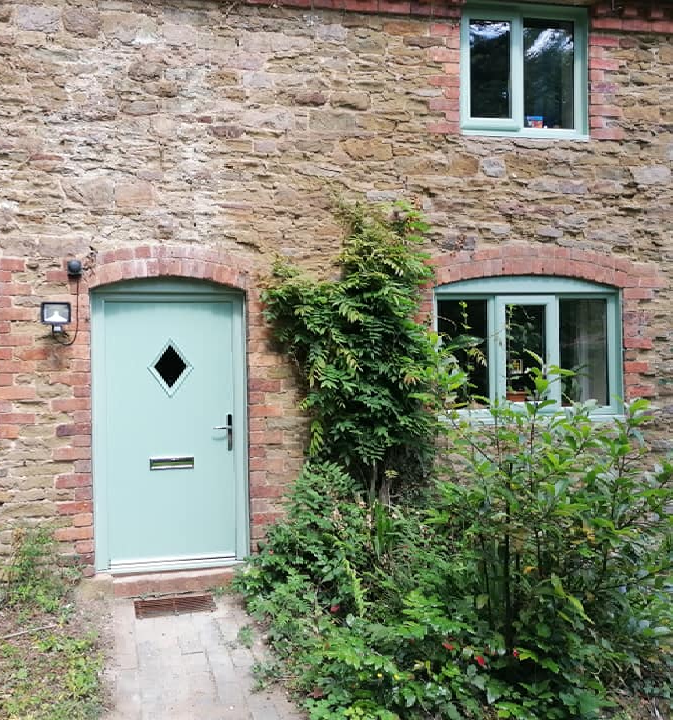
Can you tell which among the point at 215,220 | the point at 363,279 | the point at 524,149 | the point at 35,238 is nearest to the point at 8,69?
the point at 35,238

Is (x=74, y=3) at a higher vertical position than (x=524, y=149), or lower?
higher

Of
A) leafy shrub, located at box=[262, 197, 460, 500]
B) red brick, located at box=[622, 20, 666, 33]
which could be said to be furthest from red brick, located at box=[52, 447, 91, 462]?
red brick, located at box=[622, 20, 666, 33]

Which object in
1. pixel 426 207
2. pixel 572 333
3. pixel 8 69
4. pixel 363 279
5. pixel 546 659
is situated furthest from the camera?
pixel 572 333

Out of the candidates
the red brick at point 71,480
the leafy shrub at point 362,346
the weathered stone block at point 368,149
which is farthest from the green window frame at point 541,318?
the red brick at point 71,480

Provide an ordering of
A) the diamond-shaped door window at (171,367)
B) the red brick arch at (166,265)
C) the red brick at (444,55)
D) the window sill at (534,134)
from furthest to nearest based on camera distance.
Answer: the window sill at (534,134), the red brick at (444,55), the diamond-shaped door window at (171,367), the red brick arch at (166,265)

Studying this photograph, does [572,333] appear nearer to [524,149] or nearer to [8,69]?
[524,149]

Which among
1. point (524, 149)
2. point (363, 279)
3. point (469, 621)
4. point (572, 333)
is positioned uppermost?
point (524, 149)

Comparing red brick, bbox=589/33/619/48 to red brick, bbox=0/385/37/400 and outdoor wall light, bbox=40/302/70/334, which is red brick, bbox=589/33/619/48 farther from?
red brick, bbox=0/385/37/400

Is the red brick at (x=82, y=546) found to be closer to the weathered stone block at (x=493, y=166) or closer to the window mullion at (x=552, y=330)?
the window mullion at (x=552, y=330)

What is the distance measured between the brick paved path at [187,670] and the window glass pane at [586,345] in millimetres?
3616

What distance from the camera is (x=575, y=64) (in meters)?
6.48

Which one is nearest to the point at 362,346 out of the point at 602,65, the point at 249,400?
the point at 249,400

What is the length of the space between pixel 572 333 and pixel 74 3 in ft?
16.3

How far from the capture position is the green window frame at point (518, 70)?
6238 mm
